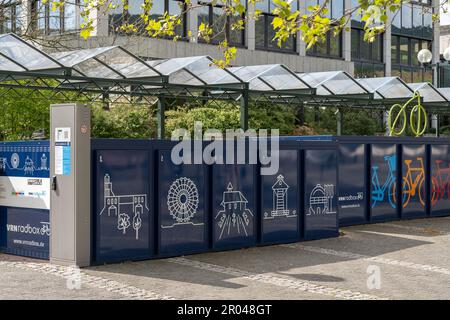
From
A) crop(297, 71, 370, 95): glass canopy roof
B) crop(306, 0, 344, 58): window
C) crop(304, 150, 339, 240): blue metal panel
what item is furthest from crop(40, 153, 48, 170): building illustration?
crop(306, 0, 344, 58): window

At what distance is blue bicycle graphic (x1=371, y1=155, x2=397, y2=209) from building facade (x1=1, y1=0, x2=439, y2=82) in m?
11.0

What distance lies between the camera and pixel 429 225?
15.3 m

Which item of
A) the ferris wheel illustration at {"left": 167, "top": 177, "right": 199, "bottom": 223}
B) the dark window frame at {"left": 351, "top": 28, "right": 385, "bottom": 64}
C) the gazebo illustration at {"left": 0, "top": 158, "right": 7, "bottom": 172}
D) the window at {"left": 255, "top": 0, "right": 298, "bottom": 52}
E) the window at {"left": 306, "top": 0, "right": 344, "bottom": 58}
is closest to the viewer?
the ferris wheel illustration at {"left": 167, "top": 177, "right": 199, "bottom": 223}

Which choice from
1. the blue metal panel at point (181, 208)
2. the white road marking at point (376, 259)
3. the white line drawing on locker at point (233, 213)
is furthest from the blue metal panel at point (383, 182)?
the blue metal panel at point (181, 208)

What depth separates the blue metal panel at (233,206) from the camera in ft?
36.7

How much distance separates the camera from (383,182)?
15.6 metres

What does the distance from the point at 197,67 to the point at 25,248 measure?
416 inches

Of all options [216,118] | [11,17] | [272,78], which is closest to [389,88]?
[272,78]

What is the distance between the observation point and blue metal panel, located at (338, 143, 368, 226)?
14586mm

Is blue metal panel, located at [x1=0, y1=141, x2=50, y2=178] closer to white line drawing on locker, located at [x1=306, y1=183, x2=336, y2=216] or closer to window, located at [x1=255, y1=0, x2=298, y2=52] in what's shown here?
white line drawing on locker, located at [x1=306, y1=183, x2=336, y2=216]

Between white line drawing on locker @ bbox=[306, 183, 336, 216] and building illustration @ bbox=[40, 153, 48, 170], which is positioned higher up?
building illustration @ bbox=[40, 153, 48, 170]

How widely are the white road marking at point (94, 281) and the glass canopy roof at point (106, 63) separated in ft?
26.1

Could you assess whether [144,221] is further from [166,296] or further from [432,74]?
[432,74]

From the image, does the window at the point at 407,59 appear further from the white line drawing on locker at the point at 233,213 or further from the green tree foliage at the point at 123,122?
the white line drawing on locker at the point at 233,213
